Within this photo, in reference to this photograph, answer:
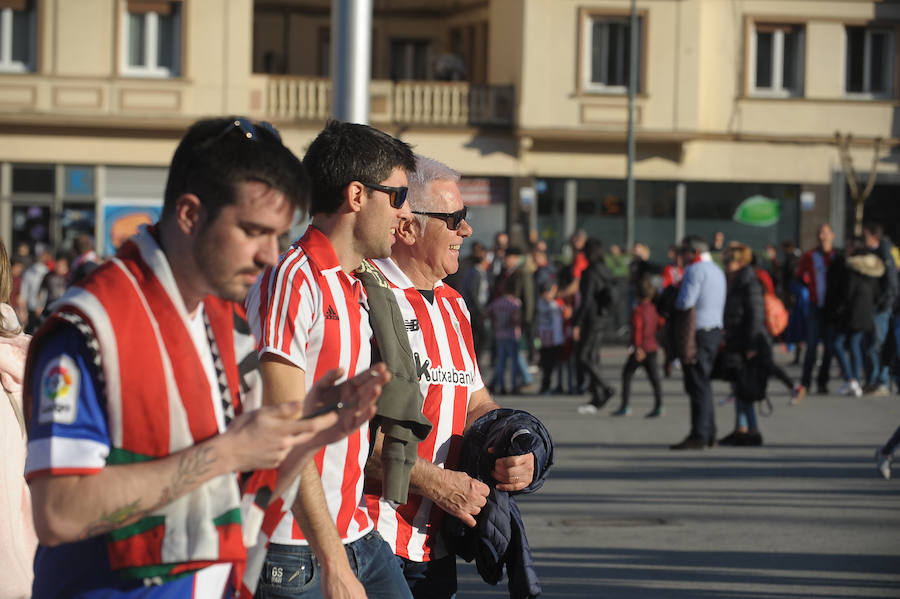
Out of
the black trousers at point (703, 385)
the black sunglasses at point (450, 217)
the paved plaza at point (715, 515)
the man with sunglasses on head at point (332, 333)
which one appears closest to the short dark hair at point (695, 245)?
the black trousers at point (703, 385)

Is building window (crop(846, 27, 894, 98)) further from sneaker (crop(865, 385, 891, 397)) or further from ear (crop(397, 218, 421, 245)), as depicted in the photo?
ear (crop(397, 218, 421, 245))

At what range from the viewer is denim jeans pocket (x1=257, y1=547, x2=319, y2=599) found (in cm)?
354

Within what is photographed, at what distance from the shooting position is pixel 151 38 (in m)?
32.4

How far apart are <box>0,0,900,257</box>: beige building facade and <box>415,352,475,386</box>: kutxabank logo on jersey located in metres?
27.5

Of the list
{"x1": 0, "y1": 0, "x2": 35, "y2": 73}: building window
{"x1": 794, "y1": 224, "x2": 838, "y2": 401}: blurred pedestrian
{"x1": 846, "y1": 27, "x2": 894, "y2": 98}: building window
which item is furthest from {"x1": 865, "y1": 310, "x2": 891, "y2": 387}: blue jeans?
{"x1": 0, "y1": 0, "x2": 35, "y2": 73}: building window

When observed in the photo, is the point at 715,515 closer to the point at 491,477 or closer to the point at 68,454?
the point at 491,477

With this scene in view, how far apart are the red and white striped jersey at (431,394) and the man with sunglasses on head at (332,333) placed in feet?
0.83

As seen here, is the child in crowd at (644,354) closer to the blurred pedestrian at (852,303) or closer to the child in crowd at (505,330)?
the child in crowd at (505,330)

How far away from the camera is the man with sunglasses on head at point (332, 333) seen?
3.44 metres

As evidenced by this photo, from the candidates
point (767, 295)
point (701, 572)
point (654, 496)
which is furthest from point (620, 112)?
point (701, 572)

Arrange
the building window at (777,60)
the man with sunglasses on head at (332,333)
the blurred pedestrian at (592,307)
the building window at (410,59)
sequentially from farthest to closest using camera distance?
the building window at (410,59) → the building window at (777,60) → the blurred pedestrian at (592,307) → the man with sunglasses on head at (332,333)

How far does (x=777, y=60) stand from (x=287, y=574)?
31.6 m

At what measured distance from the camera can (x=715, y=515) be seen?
9.66 metres

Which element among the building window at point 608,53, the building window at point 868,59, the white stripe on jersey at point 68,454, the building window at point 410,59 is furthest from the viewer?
the building window at point 410,59
